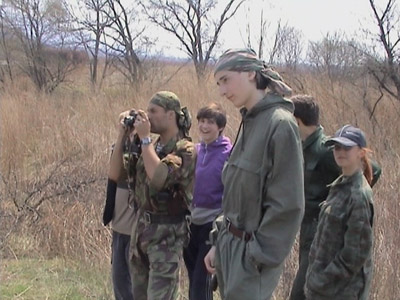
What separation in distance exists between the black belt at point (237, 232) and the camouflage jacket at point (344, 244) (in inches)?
24.9

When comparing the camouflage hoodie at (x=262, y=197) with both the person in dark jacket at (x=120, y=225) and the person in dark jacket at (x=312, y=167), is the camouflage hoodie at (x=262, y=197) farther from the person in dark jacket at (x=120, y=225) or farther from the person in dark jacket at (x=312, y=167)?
the person in dark jacket at (x=120, y=225)

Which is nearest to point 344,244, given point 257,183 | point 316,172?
point 316,172

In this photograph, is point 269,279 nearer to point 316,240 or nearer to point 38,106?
point 316,240

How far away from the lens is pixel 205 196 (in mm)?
3596

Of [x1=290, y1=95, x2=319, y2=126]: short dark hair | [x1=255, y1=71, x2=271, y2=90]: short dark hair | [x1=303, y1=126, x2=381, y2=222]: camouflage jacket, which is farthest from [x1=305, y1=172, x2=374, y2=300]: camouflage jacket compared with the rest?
[x1=255, y1=71, x2=271, y2=90]: short dark hair

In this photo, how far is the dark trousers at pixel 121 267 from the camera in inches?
140

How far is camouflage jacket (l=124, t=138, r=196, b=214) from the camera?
3.10 meters

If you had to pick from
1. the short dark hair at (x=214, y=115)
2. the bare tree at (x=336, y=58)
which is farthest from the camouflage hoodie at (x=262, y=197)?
the bare tree at (x=336, y=58)

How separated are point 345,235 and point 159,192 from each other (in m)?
1.02

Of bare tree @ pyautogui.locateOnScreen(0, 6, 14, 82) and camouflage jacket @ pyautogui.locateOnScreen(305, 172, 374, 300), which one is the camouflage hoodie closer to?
camouflage jacket @ pyautogui.locateOnScreen(305, 172, 374, 300)

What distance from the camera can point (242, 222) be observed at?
2.26 m

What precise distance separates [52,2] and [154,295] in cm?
1563

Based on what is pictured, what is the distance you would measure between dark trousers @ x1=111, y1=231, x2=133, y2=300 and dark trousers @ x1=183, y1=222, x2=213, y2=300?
0.37 metres

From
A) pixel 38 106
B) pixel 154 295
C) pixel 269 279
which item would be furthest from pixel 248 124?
pixel 38 106
